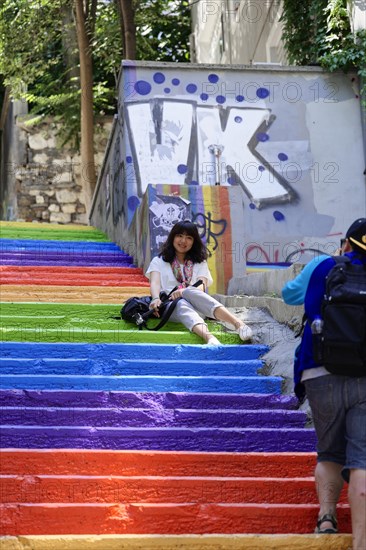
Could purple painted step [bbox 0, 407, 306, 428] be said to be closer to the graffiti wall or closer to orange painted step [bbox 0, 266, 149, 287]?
orange painted step [bbox 0, 266, 149, 287]

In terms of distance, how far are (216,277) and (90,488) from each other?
5.64 meters

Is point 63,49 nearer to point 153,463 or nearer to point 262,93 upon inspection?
point 262,93

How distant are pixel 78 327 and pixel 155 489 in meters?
3.24

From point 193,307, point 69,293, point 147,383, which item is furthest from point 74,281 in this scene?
point 147,383

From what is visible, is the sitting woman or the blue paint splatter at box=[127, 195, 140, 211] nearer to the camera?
the sitting woman

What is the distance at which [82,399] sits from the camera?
20.5 ft

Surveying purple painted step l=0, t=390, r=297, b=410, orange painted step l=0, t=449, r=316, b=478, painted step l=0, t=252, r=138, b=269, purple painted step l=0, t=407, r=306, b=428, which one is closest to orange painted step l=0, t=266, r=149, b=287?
painted step l=0, t=252, r=138, b=269

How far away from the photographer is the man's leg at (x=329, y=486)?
4684 millimetres

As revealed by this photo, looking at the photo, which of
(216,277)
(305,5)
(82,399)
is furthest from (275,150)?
(82,399)

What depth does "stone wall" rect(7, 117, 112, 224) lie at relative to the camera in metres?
Answer: 25.6

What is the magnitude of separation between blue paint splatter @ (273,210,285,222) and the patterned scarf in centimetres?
638

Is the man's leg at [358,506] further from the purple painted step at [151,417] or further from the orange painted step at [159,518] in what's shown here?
the purple painted step at [151,417]

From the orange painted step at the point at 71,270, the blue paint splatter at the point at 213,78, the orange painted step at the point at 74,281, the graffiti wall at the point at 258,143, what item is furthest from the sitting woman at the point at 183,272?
the blue paint splatter at the point at 213,78

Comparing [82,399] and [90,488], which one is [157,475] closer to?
[90,488]
